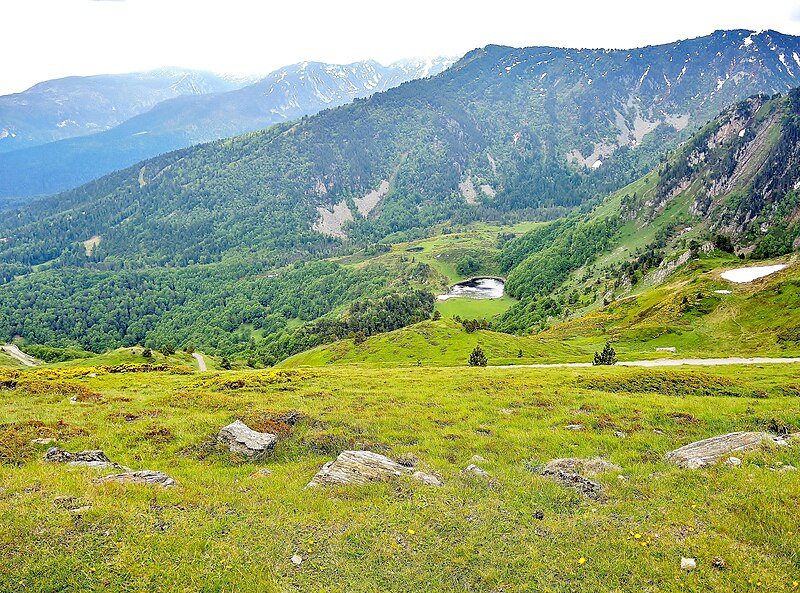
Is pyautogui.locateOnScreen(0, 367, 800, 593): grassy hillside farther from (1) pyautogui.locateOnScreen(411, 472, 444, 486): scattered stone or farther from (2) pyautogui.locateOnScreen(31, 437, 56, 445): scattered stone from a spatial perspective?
(2) pyautogui.locateOnScreen(31, 437, 56, 445): scattered stone

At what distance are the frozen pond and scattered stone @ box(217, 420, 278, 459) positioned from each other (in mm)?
117929

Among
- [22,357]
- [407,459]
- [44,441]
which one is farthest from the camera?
[22,357]

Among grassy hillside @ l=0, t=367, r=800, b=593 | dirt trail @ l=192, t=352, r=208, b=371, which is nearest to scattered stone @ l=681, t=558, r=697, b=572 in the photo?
grassy hillside @ l=0, t=367, r=800, b=593

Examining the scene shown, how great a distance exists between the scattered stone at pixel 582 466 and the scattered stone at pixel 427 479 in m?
5.34

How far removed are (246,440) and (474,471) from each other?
44.4 ft

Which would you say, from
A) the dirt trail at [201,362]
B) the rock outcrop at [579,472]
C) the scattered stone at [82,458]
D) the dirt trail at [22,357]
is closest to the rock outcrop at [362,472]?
the rock outcrop at [579,472]

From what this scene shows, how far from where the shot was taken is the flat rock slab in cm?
2070

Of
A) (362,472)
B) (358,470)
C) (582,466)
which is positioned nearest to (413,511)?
(362,472)

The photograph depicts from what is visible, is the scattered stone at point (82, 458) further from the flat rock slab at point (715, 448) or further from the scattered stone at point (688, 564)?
the flat rock slab at point (715, 448)

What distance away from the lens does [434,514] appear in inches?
698

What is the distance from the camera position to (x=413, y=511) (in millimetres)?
17969

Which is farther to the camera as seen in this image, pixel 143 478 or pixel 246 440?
pixel 246 440

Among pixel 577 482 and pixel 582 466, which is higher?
pixel 577 482

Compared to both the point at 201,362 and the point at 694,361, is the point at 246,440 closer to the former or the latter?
the point at 694,361
